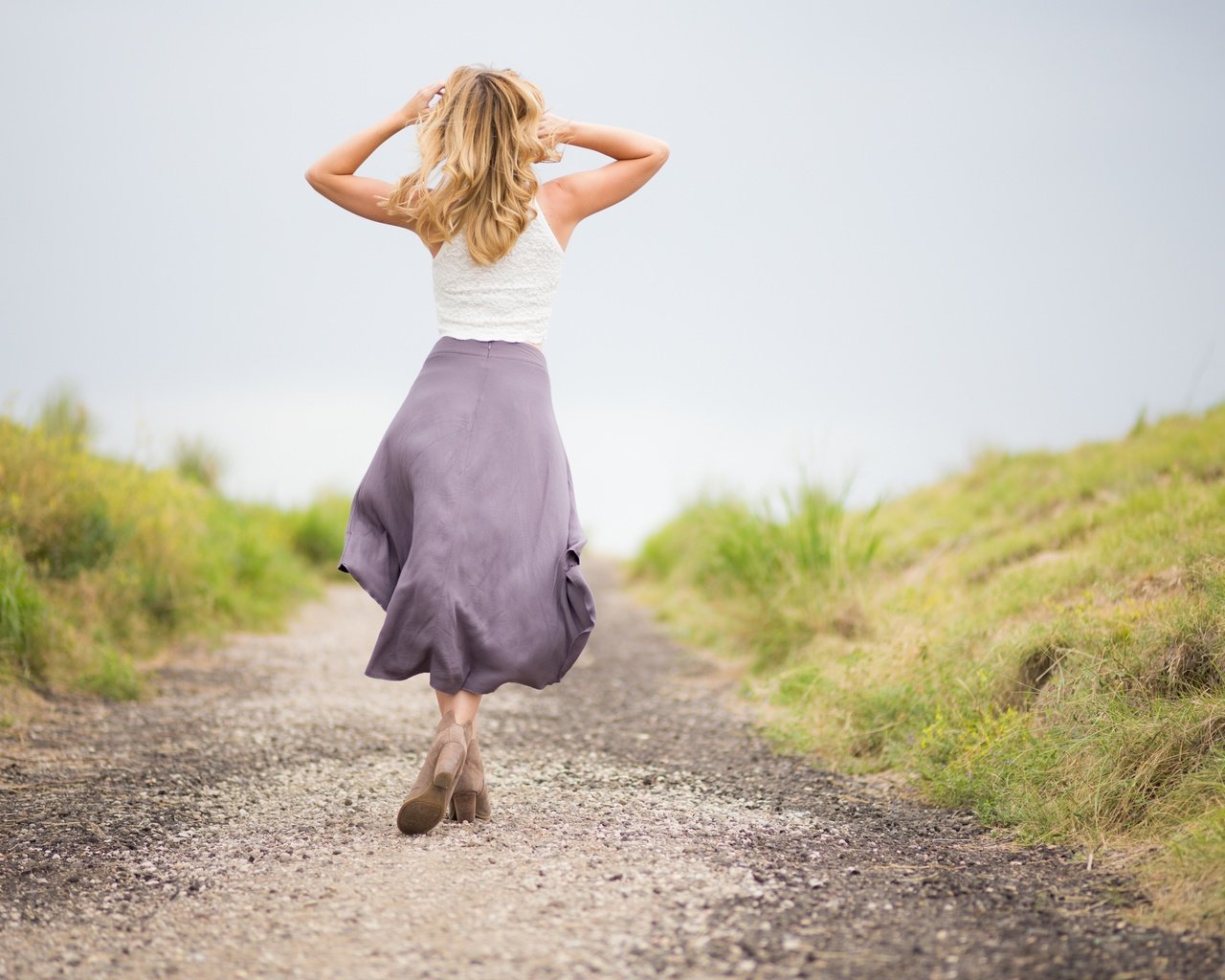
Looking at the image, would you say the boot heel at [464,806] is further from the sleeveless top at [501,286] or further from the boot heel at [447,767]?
the sleeveless top at [501,286]

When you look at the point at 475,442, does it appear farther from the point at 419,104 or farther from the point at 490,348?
the point at 419,104

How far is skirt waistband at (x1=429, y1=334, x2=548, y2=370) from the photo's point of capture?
3.39 meters

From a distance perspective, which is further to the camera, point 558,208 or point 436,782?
point 558,208

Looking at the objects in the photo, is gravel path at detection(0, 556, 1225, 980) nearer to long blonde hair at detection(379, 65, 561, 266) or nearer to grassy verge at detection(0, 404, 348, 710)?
grassy verge at detection(0, 404, 348, 710)

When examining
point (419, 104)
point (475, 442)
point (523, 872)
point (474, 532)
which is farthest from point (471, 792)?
point (419, 104)

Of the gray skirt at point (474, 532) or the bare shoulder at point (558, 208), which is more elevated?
the bare shoulder at point (558, 208)

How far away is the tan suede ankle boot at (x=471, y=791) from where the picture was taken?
335 centimetres

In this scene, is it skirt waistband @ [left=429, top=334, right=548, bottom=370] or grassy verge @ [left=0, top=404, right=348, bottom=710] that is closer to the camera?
skirt waistband @ [left=429, top=334, right=548, bottom=370]

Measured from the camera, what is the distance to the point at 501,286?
337cm

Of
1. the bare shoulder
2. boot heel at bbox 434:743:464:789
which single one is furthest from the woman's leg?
the bare shoulder

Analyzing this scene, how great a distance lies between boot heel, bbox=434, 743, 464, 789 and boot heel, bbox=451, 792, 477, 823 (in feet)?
0.77

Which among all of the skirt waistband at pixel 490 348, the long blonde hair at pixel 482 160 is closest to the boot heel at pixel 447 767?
the skirt waistband at pixel 490 348

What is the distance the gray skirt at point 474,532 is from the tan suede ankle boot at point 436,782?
14cm

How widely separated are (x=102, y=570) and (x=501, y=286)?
444cm
